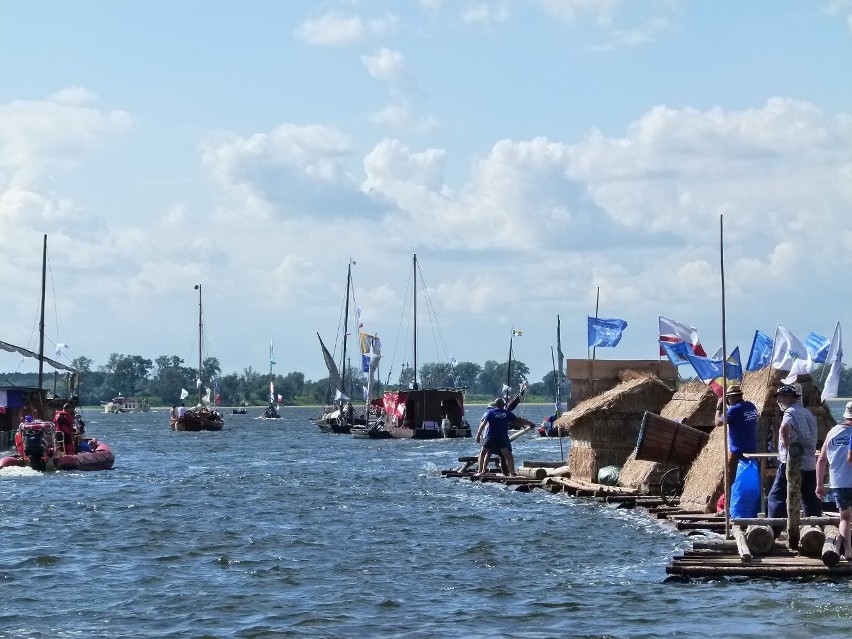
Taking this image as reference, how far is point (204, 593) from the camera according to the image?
19203mm

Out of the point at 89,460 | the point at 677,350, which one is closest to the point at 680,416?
the point at 677,350

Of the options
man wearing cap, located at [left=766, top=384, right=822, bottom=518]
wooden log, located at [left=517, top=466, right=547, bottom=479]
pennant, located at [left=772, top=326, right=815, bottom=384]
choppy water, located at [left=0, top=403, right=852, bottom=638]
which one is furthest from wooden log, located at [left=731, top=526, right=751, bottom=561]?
wooden log, located at [left=517, top=466, right=547, bottom=479]

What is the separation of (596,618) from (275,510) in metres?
18.0

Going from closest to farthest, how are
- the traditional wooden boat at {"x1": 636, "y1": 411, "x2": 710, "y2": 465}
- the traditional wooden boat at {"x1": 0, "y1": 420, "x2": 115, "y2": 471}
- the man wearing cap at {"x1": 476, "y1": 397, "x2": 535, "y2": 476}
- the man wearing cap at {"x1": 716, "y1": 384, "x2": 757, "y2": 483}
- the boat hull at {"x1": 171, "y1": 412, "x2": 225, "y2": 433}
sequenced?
the man wearing cap at {"x1": 716, "y1": 384, "x2": 757, "y2": 483} → the traditional wooden boat at {"x1": 636, "y1": 411, "x2": 710, "y2": 465} → the man wearing cap at {"x1": 476, "y1": 397, "x2": 535, "y2": 476} → the traditional wooden boat at {"x1": 0, "y1": 420, "x2": 115, "y2": 471} → the boat hull at {"x1": 171, "y1": 412, "x2": 225, "y2": 433}

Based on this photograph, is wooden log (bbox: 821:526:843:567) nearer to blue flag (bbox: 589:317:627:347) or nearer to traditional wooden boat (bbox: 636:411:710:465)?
traditional wooden boat (bbox: 636:411:710:465)

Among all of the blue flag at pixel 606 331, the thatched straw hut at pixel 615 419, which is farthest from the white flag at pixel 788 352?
the blue flag at pixel 606 331

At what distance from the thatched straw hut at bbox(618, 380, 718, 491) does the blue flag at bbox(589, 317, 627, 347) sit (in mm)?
8134

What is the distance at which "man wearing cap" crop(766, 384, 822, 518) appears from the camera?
17906 mm

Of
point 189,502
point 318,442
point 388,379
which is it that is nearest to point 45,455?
point 189,502

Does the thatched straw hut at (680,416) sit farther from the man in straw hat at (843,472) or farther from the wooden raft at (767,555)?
the man in straw hat at (843,472)

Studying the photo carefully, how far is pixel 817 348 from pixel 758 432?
190 cm

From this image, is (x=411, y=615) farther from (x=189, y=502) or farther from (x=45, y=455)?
(x=45, y=455)

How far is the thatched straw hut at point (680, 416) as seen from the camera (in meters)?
28.8

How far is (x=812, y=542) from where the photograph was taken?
57.7 ft
